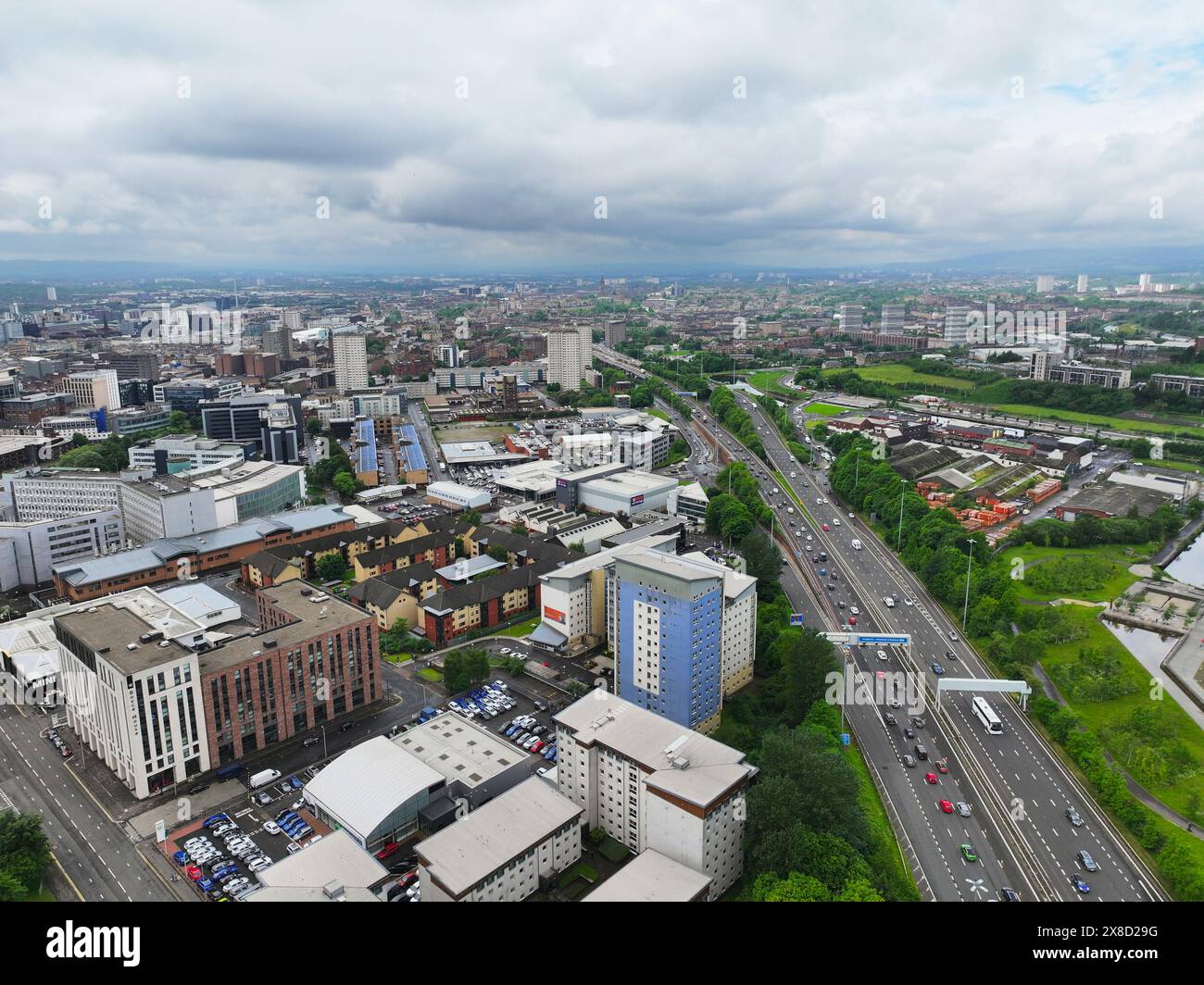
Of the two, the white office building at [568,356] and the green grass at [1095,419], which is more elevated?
the white office building at [568,356]

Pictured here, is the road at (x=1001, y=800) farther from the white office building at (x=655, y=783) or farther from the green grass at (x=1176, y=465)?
the green grass at (x=1176, y=465)

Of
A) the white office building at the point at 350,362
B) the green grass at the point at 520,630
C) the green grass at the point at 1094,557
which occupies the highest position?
the white office building at the point at 350,362

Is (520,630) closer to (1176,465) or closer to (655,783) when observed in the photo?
(655,783)

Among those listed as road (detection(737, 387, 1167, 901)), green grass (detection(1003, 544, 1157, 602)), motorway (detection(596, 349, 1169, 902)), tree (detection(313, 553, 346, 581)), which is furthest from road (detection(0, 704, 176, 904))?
green grass (detection(1003, 544, 1157, 602))

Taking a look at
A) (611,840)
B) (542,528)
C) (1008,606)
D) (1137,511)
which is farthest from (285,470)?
(1137,511)

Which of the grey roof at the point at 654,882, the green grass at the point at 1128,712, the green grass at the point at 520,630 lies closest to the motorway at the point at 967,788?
the green grass at the point at 1128,712

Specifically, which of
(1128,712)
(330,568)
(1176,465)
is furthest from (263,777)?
(1176,465)
